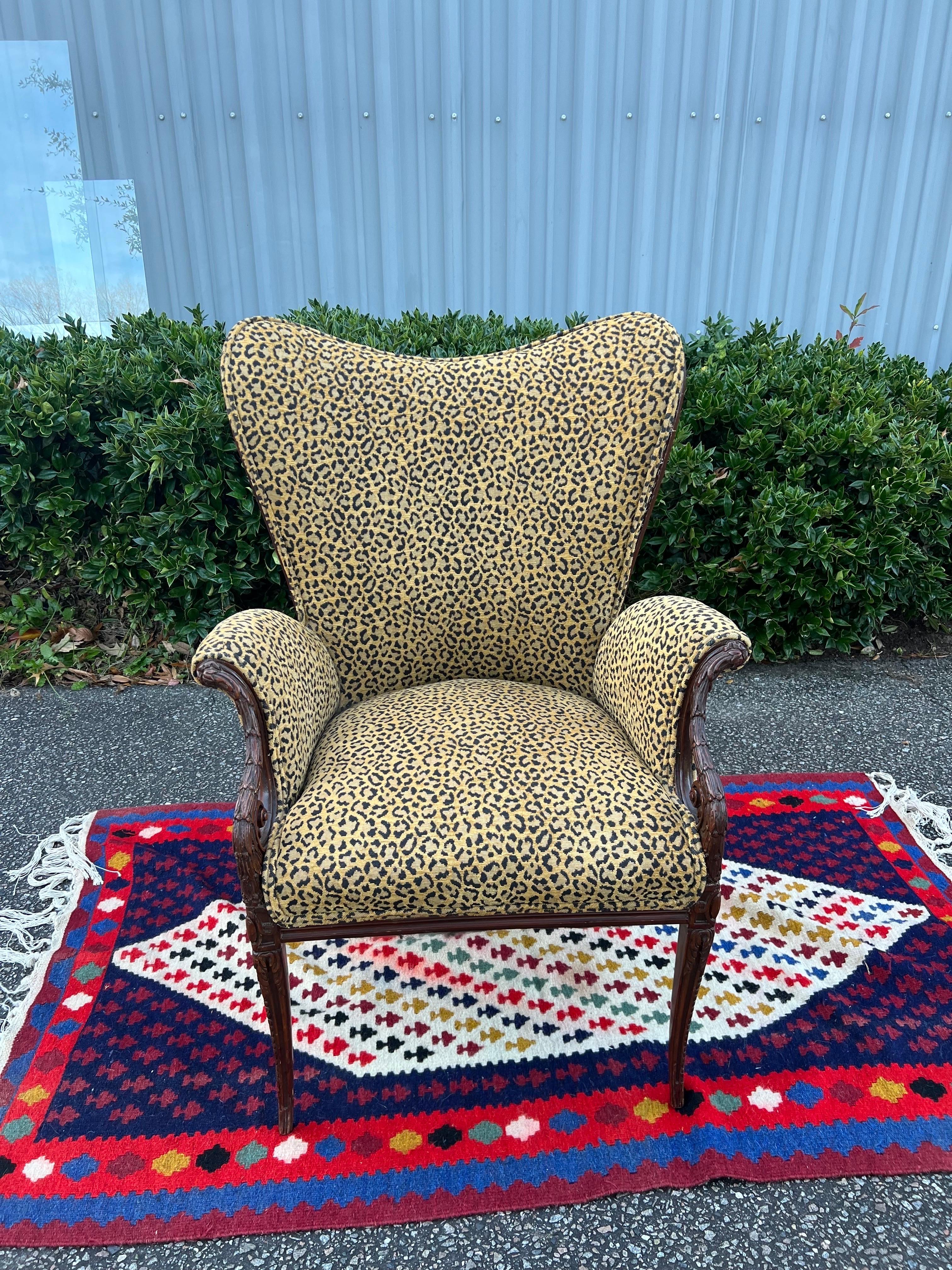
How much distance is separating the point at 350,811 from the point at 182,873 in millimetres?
934

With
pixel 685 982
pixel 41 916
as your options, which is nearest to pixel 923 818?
pixel 685 982

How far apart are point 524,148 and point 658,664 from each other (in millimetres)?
3241

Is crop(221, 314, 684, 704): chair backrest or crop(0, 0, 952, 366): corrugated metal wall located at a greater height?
crop(0, 0, 952, 366): corrugated metal wall

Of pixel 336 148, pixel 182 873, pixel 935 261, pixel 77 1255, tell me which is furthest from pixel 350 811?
pixel 935 261

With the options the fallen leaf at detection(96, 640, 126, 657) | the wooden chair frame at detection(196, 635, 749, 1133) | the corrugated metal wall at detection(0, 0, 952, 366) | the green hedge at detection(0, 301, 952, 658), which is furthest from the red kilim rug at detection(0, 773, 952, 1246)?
the corrugated metal wall at detection(0, 0, 952, 366)

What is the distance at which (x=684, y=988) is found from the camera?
54.1 inches

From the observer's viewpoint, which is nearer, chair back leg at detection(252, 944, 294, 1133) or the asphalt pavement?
the asphalt pavement

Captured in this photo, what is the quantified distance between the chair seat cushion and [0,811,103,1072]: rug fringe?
2.54 ft

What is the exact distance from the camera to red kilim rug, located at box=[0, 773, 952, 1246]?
129cm

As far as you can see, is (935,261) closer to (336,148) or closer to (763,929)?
(336,148)

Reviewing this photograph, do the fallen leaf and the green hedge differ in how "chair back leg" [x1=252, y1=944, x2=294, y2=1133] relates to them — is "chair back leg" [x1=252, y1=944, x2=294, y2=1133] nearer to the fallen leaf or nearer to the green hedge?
the green hedge

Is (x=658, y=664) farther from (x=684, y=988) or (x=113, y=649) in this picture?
(x=113, y=649)

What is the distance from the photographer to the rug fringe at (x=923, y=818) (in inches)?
81.0

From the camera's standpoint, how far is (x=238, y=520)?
9.49ft
